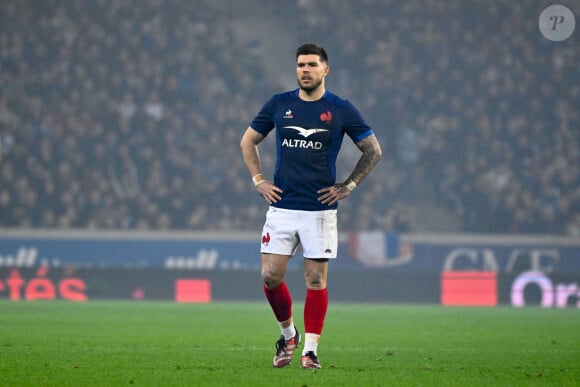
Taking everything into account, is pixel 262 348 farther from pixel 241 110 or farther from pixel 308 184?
pixel 241 110

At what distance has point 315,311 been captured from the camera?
28.0ft

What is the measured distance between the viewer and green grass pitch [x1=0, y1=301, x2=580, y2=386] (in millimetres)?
7637

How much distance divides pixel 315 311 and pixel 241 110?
2002 cm

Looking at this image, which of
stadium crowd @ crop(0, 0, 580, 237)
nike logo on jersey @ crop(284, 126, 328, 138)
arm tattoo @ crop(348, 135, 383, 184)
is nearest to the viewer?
nike logo on jersey @ crop(284, 126, 328, 138)

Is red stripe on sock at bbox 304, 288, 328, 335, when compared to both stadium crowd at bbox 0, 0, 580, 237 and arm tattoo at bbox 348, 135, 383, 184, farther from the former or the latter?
stadium crowd at bbox 0, 0, 580, 237

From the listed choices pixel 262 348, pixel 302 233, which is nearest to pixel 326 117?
pixel 302 233

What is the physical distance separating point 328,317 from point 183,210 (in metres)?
9.17

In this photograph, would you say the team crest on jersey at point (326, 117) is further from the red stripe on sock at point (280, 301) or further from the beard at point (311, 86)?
the red stripe on sock at point (280, 301)

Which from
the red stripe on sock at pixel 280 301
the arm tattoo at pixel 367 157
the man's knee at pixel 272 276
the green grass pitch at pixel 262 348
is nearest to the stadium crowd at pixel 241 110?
the green grass pitch at pixel 262 348

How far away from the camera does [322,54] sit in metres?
8.59

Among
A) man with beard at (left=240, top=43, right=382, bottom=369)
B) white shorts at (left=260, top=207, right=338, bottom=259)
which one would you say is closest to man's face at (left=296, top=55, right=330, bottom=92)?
man with beard at (left=240, top=43, right=382, bottom=369)

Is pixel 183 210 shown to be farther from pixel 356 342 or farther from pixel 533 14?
pixel 356 342

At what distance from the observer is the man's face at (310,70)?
850 cm

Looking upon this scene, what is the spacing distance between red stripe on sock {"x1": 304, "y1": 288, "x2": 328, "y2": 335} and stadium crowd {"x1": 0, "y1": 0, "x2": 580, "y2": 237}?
17.4 meters
